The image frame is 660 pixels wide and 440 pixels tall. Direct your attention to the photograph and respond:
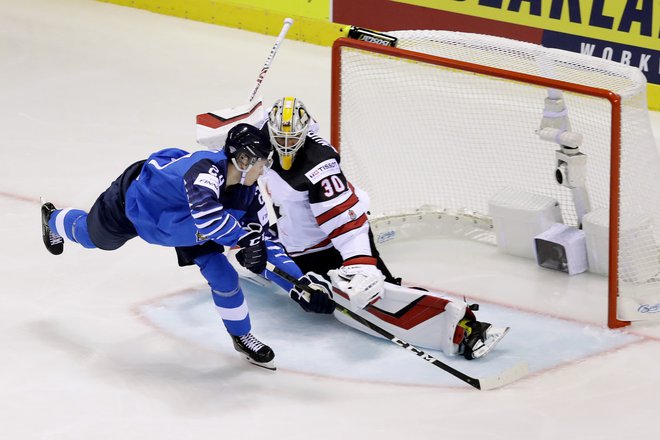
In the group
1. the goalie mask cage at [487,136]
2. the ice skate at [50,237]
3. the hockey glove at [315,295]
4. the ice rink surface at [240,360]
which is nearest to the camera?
the ice rink surface at [240,360]

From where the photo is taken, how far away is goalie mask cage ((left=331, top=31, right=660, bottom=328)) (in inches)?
188

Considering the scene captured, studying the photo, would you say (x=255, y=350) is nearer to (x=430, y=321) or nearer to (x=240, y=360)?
(x=240, y=360)

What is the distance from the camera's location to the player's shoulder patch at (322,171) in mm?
4609

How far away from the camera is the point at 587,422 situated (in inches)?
163

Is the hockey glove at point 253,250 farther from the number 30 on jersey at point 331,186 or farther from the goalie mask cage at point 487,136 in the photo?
the goalie mask cage at point 487,136

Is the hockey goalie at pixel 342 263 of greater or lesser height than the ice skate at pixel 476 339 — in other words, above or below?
above

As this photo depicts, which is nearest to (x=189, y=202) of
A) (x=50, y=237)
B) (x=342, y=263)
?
(x=342, y=263)

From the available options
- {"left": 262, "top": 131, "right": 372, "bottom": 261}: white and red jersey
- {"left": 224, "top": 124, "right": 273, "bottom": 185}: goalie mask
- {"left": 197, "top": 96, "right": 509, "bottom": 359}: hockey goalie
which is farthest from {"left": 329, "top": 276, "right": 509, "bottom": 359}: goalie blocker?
{"left": 224, "top": 124, "right": 273, "bottom": 185}: goalie mask

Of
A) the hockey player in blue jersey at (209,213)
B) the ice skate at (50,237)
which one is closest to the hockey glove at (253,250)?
the hockey player in blue jersey at (209,213)

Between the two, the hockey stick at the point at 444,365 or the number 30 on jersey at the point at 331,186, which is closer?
the hockey stick at the point at 444,365

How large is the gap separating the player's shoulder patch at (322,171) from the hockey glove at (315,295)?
1.18 feet

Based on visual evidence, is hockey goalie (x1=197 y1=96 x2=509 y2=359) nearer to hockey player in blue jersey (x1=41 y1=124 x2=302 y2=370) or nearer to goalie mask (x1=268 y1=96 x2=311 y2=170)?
goalie mask (x1=268 y1=96 x2=311 y2=170)

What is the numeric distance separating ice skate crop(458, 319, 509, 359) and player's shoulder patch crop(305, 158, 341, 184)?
2.38ft

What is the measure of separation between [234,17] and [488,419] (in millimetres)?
5199
